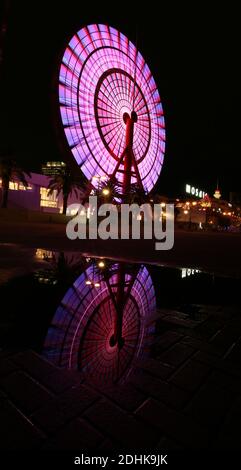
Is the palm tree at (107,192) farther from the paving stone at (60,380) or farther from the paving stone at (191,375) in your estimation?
the paving stone at (60,380)

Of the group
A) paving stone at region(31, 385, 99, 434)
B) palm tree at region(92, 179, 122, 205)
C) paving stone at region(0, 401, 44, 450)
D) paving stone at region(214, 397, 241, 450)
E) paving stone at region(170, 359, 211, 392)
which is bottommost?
paving stone at region(214, 397, 241, 450)

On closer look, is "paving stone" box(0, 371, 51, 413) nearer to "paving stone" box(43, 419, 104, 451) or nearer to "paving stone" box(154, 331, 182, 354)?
"paving stone" box(43, 419, 104, 451)

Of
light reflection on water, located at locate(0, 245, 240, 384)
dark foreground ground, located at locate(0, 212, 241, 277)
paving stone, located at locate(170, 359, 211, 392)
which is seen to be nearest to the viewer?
paving stone, located at locate(170, 359, 211, 392)

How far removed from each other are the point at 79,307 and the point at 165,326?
122 cm

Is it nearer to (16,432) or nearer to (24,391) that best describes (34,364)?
(24,391)

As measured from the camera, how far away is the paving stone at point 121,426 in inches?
64.7

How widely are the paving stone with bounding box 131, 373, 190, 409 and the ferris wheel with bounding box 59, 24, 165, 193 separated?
26454 mm

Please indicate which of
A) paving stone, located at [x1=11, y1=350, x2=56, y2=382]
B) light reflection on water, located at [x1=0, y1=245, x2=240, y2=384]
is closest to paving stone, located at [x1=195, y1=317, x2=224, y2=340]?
light reflection on water, located at [x1=0, y1=245, x2=240, y2=384]

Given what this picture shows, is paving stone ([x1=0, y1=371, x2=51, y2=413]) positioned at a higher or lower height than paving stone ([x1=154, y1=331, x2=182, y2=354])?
higher

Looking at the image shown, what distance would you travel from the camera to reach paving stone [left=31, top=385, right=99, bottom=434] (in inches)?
69.4

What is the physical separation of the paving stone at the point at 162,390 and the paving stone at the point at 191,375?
0.26 ft

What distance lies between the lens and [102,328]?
3359 mm

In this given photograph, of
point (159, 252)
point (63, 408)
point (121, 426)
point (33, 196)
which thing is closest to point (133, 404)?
point (121, 426)

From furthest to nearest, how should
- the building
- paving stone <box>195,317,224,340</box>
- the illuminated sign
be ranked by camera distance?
the illuminated sign
the building
paving stone <box>195,317,224,340</box>
